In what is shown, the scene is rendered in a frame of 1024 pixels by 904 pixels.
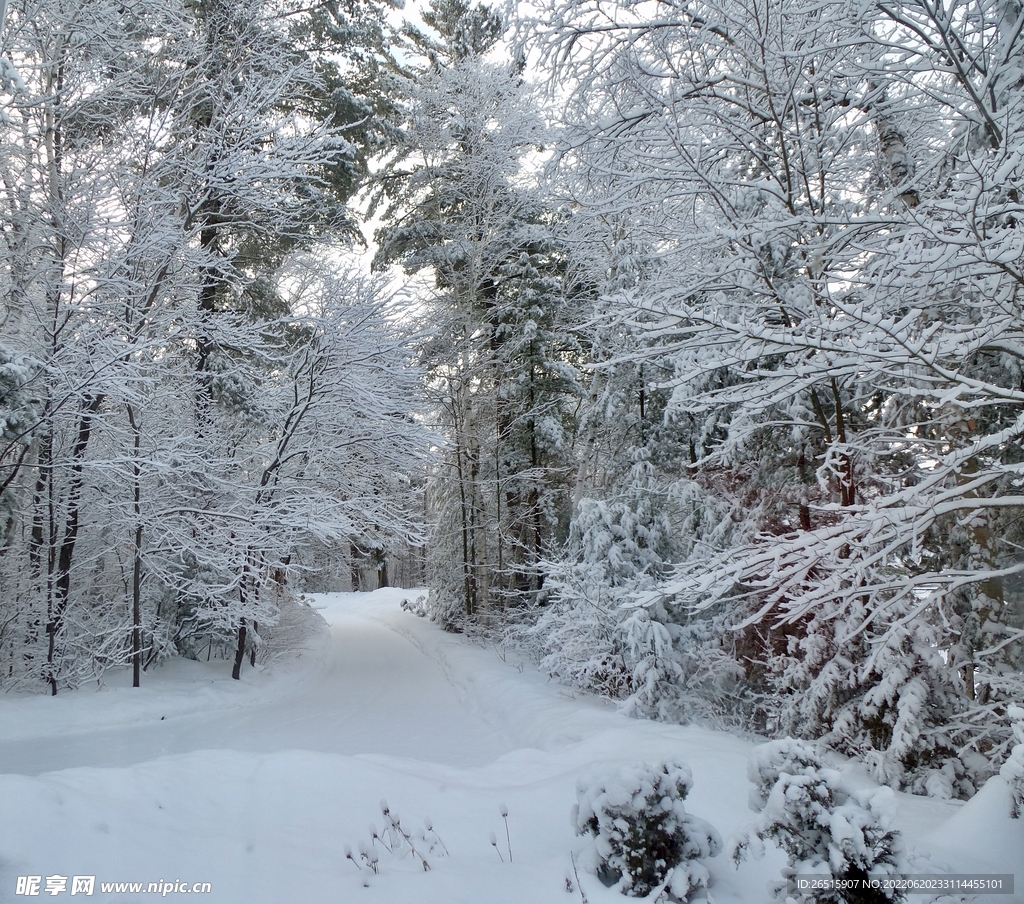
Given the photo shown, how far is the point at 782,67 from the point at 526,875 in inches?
221

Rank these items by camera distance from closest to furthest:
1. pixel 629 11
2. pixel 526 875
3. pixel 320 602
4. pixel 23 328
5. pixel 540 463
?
pixel 526 875, pixel 629 11, pixel 23 328, pixel 540 463, pixel 320 602

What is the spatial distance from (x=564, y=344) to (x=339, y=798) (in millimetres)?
13497

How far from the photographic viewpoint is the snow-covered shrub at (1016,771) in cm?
292

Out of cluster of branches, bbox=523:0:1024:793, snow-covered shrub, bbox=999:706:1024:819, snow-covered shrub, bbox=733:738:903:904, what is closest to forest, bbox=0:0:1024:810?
cluster of branches, bbox=523:0:1024:793

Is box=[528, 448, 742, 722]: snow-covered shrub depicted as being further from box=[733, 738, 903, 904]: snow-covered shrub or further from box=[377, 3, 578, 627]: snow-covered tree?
box=[377, 3, 578, 627]: snow-covered tree

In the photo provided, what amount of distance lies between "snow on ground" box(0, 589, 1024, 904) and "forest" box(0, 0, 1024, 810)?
943mm

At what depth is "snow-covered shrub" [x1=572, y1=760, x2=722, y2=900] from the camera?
10.4ft

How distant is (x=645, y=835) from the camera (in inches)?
127

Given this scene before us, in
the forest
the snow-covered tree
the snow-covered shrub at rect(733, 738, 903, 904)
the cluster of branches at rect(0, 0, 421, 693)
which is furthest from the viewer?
the snow-covered tree

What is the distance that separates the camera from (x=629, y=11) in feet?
15.7

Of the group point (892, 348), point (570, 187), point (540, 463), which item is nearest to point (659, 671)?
point (892, 348)

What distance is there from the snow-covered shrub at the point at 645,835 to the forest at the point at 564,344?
3.34ft

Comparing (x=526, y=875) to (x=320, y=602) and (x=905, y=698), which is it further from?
(x=320, y=602)

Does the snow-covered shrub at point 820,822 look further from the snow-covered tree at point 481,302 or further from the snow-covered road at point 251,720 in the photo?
the snow-covered tree at point 481,302
